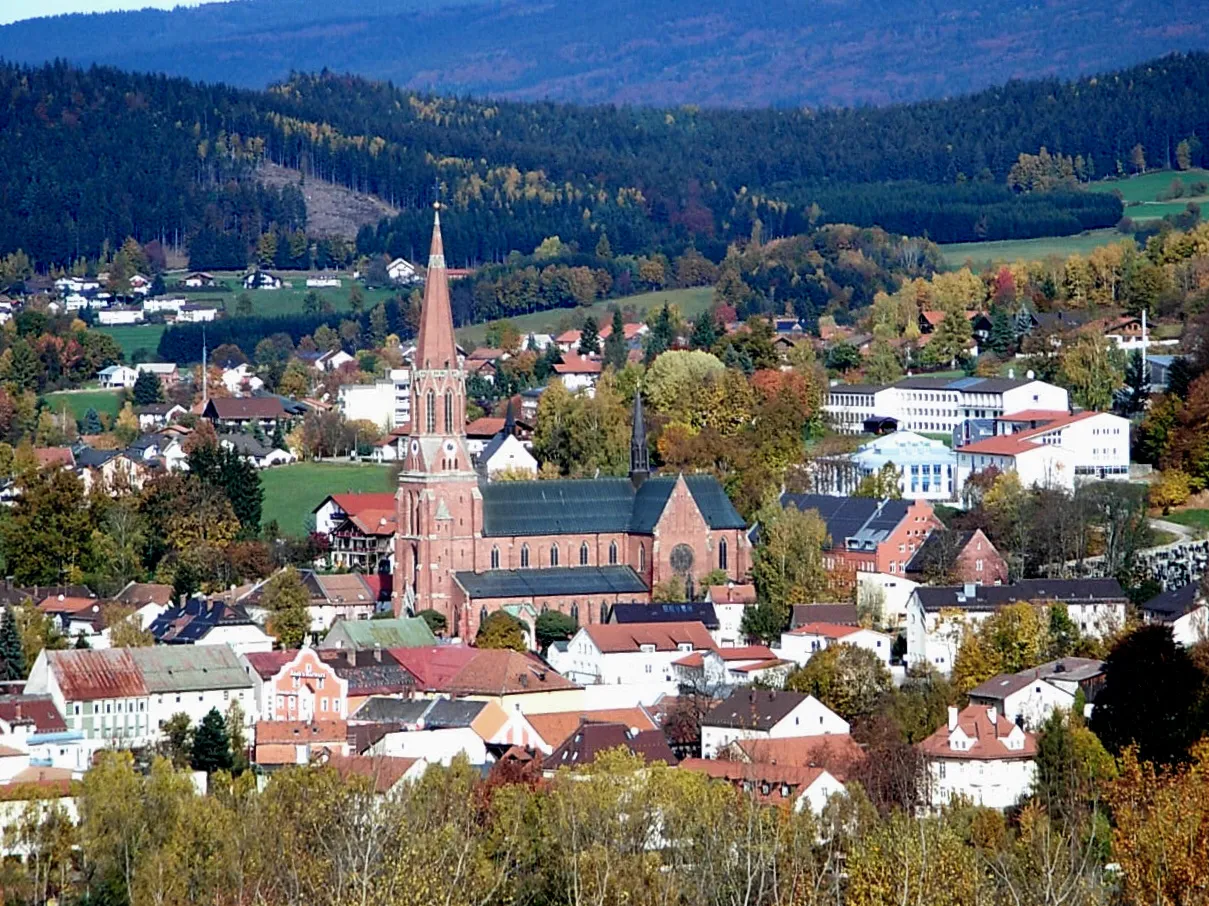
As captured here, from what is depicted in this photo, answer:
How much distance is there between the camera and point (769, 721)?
205 ft

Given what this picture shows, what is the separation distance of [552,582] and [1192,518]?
55.0 feet

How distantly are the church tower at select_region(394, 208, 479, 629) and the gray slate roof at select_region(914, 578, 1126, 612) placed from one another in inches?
519

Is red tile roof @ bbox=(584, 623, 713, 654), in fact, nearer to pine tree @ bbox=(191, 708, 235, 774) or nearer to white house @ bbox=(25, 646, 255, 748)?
white house @ bbox=(25, 646, 255, 748)

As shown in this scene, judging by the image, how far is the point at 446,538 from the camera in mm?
78375

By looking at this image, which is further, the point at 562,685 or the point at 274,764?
the point at 562,685

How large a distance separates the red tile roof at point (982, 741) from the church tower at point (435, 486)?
1969 centimetres

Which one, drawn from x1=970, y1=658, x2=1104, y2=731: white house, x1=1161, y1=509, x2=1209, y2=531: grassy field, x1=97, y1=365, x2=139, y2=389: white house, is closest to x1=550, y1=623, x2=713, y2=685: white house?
x1=970, y1=658, x2=1104, y2=731: white house

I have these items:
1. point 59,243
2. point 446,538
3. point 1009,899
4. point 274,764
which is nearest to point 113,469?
point 446,538

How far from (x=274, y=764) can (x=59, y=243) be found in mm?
125712

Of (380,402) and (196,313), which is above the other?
(196,313)

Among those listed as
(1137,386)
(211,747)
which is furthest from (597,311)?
(211,747)

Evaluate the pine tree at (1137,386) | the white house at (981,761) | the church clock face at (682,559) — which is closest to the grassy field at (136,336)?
the pine tree at (1137,386)

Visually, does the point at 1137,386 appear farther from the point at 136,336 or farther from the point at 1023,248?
the point at 136,336

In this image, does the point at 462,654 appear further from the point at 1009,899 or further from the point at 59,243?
the point at 59,243
